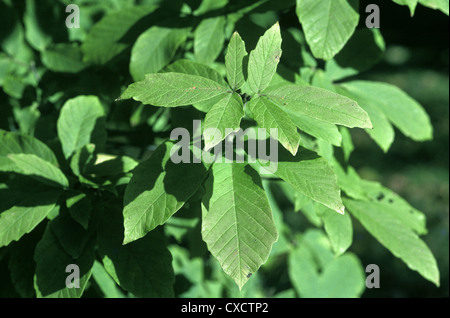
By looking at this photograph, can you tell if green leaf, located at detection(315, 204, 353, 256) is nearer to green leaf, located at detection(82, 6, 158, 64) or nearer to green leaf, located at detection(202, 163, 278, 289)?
green leaf, located at detection(202, 163, 278, 289)

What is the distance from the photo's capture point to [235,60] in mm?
1024

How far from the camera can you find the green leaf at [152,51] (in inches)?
55.6

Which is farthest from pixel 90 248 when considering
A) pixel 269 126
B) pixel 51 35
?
pixel 51 35

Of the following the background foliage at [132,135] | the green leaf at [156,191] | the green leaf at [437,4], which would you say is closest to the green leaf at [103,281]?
the background foliage at [132,135]

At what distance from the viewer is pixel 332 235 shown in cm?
138

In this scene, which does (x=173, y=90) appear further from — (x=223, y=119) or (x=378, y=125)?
(x=378, y=125)

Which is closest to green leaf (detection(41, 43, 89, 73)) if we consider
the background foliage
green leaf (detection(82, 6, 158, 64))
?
the background foliage

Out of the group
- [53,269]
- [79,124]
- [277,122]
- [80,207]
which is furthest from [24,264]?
[277,122]

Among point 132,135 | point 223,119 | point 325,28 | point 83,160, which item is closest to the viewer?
point 223,119

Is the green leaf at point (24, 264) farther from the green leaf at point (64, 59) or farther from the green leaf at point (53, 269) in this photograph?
the green leaf at point (64, 59)

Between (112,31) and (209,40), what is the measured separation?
13.8 inches

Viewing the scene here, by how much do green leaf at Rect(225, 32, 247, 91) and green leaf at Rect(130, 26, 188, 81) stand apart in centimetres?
42

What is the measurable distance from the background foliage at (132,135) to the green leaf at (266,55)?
5 cm

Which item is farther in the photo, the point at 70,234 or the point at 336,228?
the point at 336,228
